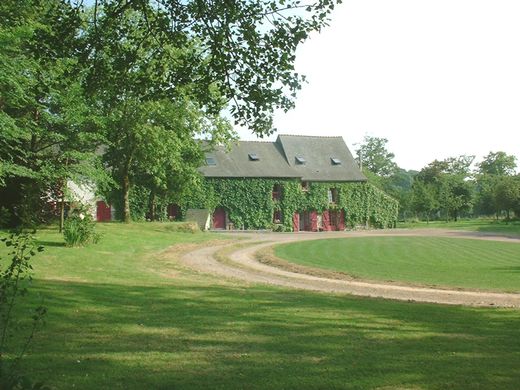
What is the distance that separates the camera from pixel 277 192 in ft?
168

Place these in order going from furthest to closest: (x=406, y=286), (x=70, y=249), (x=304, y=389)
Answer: (x=70, y=249) → (x=406, y=286) → (x=304, y=389)

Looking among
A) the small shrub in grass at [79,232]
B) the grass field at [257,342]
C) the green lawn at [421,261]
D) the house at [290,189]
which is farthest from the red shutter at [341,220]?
the grass field at [257,342]

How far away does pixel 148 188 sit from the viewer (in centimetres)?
4425

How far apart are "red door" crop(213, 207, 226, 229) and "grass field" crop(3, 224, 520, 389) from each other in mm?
38021

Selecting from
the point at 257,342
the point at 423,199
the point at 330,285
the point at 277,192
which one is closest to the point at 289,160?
the point at 277,192

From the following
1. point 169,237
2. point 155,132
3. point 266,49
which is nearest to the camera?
point 266,49

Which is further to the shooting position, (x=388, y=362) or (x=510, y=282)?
(x=510, y=282)

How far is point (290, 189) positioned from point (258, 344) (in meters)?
44.9

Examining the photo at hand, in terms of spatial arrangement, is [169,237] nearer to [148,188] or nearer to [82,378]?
[148,188]

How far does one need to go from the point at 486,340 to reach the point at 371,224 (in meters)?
48.0

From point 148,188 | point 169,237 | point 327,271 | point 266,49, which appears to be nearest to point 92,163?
point 169,237

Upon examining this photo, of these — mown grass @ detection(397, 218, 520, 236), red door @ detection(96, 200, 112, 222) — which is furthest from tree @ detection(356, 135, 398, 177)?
red door @ detection(96, 200, 112, 222)

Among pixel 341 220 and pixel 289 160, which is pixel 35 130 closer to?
pixel 289 160

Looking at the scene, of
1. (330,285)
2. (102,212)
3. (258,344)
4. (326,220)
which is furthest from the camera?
(326,220)
